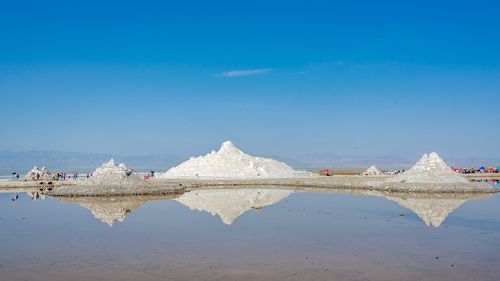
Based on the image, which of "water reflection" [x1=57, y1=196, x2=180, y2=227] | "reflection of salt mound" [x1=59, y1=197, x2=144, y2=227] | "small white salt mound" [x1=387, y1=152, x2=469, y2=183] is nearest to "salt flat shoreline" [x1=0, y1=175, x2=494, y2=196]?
"small white salt mound" [x1=387, y1=152, x2=469, y2=183]

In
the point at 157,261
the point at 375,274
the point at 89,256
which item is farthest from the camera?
the point at 89,256

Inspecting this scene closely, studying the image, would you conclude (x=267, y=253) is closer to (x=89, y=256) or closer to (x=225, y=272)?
(x=225, y=272)

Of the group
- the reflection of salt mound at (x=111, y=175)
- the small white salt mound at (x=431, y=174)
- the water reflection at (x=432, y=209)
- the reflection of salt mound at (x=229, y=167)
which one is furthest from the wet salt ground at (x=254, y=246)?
the reflection of salt mound at (x=229, y=167)

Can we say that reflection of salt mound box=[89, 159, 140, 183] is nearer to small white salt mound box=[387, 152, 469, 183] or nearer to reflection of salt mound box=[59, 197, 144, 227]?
reflection of salt mound box=[59, 197, 144, 227]

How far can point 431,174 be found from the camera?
34.2 m

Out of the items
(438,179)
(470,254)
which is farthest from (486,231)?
(438,179)

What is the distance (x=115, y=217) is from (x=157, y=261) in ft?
27.5

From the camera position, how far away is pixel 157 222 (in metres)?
16.6

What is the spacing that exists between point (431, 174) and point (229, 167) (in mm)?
22072

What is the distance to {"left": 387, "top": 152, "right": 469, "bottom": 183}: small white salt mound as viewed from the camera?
33.3 m

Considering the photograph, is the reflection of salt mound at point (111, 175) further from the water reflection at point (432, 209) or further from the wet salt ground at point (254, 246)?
the water reflection at point (432, 209)

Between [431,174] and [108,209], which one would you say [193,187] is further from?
[431,174]

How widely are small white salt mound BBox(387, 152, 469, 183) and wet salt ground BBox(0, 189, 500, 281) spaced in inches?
564

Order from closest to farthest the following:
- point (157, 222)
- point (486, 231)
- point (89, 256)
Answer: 1. point (89, 256)
2. point (486, 231)
3. point (157, 222)
